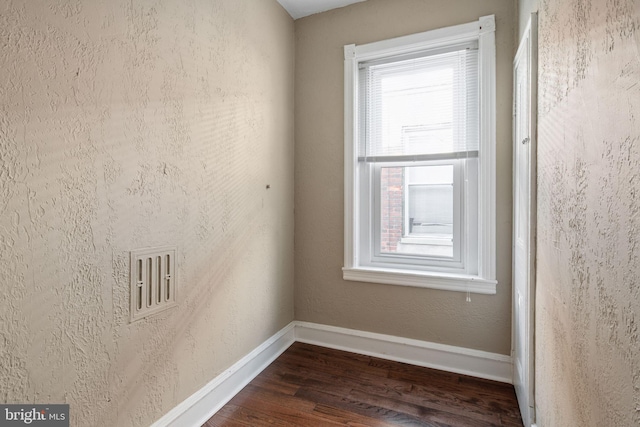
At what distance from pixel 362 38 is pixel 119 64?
1756 mm

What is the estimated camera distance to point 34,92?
1021 millimetres

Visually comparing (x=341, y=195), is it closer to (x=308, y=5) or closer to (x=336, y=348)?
(x=336, y=348)

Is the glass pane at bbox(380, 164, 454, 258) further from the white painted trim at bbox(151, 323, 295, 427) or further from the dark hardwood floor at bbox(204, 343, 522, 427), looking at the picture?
the white painted trim at bbox(151, 323, 295, 427)

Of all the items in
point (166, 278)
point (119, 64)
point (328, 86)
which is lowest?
point (166, 278)

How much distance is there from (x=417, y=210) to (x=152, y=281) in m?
1.79

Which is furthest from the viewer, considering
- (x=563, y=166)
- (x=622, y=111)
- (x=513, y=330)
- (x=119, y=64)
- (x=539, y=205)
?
(x=513, y=330)

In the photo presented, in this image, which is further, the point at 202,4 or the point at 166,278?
the point at 202,4

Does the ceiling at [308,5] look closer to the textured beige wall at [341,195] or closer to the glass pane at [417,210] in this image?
the textured beige wall at [341,195]

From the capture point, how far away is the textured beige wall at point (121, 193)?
1.01m

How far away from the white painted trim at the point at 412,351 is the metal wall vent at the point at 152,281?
53.4 inches

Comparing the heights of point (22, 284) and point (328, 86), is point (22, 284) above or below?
below

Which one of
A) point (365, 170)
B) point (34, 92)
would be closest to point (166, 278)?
point (34, 92)

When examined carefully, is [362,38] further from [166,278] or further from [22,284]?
[22,284]

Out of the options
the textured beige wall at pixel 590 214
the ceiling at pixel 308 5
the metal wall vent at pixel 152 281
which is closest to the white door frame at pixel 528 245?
the textured beige wall at pixel 590 214
